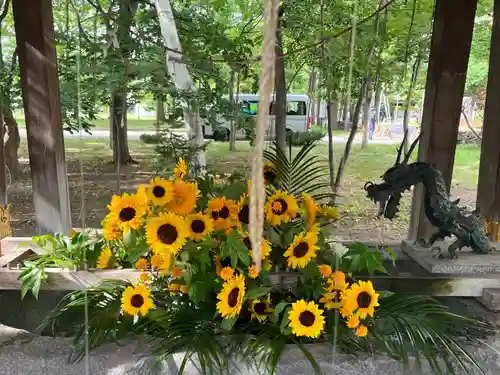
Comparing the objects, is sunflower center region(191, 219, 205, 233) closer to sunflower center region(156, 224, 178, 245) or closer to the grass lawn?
sunflower center region(156, 224, 178, 245)

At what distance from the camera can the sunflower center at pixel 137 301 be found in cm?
126

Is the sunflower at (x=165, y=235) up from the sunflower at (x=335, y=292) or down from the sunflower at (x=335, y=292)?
up

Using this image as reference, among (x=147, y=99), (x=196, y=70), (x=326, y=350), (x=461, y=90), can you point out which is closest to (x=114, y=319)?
(x=326, y=350)

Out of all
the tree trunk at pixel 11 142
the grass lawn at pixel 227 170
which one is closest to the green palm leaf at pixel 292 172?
the grass lawn at pixel 227 170

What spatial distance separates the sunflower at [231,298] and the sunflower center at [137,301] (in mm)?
234

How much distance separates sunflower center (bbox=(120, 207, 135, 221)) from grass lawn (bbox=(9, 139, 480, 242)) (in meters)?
2.15

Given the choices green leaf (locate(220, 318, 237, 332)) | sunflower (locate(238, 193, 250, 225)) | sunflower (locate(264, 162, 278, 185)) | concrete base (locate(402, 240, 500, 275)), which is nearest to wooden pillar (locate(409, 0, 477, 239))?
concrete base (locate(402, 240, 500, 275))

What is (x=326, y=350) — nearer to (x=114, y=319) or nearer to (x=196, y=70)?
(x=114, y=319)

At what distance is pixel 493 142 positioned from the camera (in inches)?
82.1

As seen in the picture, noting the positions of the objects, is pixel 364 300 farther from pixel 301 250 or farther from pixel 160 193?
pixel 160 193

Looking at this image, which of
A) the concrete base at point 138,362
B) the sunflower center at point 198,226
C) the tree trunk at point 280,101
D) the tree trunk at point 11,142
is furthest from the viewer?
the tree trunk at point 11,142

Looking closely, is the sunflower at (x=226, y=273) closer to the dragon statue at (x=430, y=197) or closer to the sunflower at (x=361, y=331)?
the sunflower at (x=361, y=331)

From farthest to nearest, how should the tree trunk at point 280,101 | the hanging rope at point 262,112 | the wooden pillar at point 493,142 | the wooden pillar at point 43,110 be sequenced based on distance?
the tree trunk at point 280,101 < the wooden pillar at point 493,142 < the wooden pillar at point 43,110 < the hanging rope at point 262,112

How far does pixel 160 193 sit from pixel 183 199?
0.08 metres
